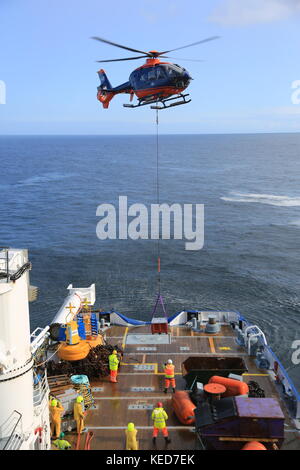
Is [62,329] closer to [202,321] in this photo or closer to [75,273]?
[202,321]

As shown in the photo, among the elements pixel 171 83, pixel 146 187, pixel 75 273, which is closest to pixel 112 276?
pixel 75 273

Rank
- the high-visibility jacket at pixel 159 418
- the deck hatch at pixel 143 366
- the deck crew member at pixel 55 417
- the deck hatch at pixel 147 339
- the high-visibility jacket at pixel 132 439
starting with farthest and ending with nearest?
1. the deck hatch at pixel 147 339
2. the deck hatch at pixel 143 366
3. the deck crew member at pixel 55 417
4. the high-visibility jacket at pixel 159 418
5. the high-visibility jacket at pixel 132 439

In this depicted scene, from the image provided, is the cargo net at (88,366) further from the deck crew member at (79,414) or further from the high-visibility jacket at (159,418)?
the high-visibility jacket at (159,418)

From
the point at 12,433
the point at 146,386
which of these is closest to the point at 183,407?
the point at 146,386

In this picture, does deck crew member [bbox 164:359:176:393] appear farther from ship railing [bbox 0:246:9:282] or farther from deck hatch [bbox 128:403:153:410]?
ship railing [bbox 0:246:9:282]

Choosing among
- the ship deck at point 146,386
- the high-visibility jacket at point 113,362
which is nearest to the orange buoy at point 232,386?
the ship deck at point 146,386

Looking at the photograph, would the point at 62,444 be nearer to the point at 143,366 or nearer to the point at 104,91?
the point at 143,366
